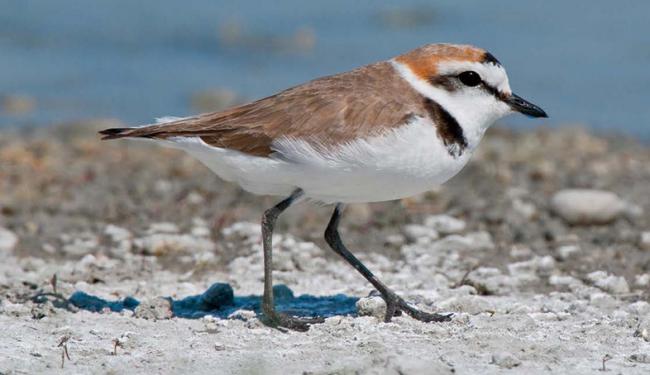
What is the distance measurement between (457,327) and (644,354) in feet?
2.88

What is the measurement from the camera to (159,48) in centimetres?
1590

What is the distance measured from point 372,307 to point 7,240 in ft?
9.28

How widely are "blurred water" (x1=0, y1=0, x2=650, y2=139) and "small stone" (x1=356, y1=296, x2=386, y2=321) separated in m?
7.53

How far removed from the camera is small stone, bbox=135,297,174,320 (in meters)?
5.80

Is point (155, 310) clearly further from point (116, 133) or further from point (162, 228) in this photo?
point (162, 228)

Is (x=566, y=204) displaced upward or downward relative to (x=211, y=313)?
upward

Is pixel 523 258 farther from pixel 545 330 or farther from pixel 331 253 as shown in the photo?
pixel 545 330

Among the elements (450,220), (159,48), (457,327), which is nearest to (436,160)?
(457,327)

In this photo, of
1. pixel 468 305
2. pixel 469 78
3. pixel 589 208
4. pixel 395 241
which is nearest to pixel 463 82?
pixel 469 78

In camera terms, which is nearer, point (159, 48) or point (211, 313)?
point (211, 313)

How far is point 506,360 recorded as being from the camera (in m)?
4.87

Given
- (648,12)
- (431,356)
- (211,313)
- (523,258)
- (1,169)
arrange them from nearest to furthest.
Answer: (431,356) < (211,313) < (523,258) < (1,169) < (648,12)

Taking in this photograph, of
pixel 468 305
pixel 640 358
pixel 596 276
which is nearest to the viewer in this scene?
pixel 640 358

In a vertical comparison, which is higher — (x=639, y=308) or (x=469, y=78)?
(x=469, y=78)
